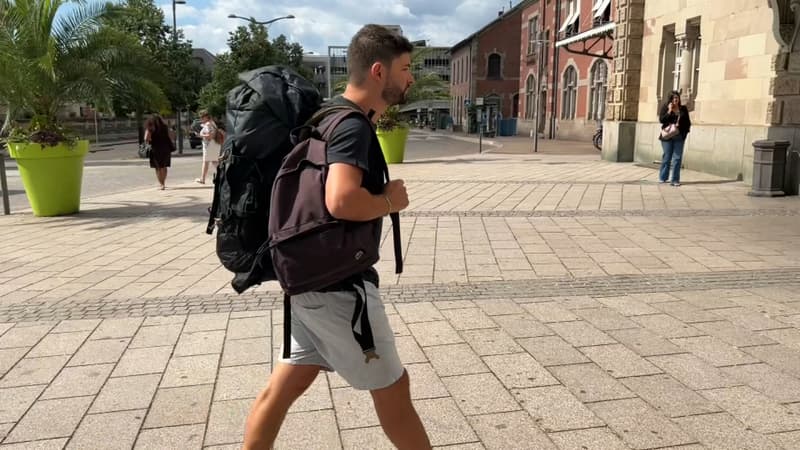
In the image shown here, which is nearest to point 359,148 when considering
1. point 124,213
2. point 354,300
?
point 354,300

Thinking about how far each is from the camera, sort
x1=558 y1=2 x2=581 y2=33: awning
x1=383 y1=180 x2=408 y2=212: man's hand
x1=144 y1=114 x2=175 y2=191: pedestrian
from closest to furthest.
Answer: x1=383 y1=180 x2=408 y2=212: man's hand
x1=144 y1=114 x2=175 y2=191: pedestrian
x1=558 y1=2 x2=581 y2=33: awning

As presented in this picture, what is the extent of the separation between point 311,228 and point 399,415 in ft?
2.37

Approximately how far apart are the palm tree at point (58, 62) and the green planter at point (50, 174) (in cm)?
21

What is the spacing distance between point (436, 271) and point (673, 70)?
42.4 feet

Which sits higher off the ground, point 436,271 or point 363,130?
point 363,130

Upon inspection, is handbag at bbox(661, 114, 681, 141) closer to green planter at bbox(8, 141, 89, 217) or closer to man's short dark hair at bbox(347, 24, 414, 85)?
green planter at bbox(8, 141, 89, 217)

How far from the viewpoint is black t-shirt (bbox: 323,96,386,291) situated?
1881 mm

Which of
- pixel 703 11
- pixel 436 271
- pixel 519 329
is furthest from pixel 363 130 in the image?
pixel 703 11

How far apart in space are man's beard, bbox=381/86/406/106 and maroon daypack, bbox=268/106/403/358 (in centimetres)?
12

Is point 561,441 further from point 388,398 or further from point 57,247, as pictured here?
point 57,247

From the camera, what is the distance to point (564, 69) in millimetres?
37844

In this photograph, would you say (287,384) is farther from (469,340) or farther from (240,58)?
(240,58)

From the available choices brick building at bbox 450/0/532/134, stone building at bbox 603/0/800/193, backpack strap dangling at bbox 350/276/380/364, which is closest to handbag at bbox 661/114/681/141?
stone building at bbox 603/0/800/193

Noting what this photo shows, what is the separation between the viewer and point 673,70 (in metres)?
16.2
